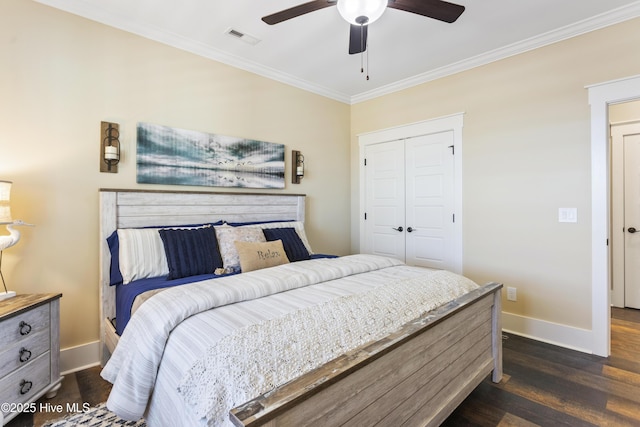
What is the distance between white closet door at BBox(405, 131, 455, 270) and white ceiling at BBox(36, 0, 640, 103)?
81 centimetres

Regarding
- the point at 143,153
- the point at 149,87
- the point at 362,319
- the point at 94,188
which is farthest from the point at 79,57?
the point at 362,319

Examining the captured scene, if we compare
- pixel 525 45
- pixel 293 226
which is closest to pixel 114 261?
pixel 293 226

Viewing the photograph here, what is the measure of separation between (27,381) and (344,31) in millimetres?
3323

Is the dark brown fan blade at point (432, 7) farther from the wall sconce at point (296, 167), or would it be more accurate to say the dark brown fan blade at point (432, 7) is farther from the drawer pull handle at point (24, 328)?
the drawer pull handle at point (24, 328)

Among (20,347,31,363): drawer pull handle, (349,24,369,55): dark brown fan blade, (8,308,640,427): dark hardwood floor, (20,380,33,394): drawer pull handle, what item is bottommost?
(8,308,640,427): dark hardwood floor

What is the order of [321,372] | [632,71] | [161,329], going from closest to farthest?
1. [321,372]
2. [161,329]
3. [632,71]

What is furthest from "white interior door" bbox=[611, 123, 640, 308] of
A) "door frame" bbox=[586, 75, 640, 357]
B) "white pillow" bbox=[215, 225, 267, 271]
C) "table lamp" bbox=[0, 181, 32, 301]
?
"table lamp" bbox=[0, 181, 32, 301]

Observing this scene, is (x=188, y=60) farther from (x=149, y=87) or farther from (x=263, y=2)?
(x=263, y=2)

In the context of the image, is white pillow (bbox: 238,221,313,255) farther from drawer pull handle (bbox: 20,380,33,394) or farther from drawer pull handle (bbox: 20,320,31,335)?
drawer pull handle (bbox: 20,380,33,394)

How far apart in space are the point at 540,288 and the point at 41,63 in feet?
14.7

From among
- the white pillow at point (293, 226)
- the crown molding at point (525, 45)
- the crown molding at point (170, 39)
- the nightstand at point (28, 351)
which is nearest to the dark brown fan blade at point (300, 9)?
the crown molding at point (170, 39)

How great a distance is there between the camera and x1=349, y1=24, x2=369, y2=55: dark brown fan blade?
206 cm

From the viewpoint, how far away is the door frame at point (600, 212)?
2.58 metres

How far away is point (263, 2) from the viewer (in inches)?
93.2
